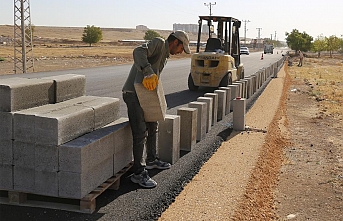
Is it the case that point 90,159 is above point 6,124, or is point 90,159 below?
below

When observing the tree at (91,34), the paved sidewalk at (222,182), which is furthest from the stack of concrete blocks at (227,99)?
the tree at (91,34)

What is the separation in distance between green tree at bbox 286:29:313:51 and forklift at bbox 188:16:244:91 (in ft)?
227

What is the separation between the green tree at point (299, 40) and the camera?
82.8 metres

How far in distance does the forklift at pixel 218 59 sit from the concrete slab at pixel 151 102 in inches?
402

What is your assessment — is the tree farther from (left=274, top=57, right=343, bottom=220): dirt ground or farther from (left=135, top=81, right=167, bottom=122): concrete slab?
(left=135, top=81, right=167, bottom=122): concrete slab

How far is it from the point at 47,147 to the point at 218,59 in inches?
471

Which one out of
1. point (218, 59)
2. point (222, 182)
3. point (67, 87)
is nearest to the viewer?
point (67, 87)

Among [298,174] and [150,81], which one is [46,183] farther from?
[298,174]

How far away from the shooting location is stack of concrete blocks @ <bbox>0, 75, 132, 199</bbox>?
4.56 m

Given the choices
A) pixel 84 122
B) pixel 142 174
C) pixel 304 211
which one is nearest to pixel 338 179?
pixel 304 211

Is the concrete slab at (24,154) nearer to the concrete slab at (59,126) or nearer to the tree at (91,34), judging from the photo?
the concrete slab at (59,126)

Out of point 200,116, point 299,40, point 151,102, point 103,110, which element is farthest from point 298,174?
point 299,40

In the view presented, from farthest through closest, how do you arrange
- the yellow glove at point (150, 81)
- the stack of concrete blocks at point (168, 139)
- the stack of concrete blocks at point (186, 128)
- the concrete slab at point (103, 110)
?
the stack of concrete blocks at point (186, 128) < the stack of concrete blocks at point (168, 139) < the concrete slab at point (103, 110) < the yellow glove at point (150, 81)

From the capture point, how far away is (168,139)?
6996 millimetres
